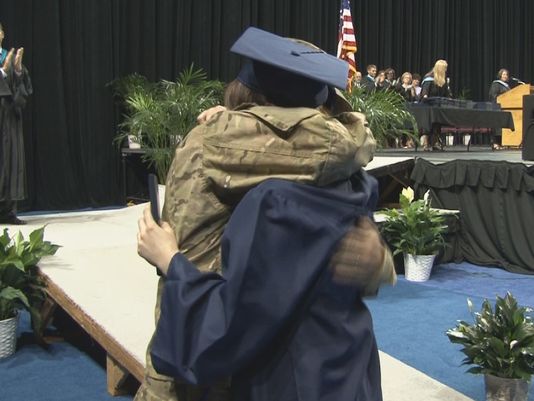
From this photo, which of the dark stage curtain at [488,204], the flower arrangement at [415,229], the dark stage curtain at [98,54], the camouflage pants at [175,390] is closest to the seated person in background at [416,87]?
the dark stage curtain at [98,54]

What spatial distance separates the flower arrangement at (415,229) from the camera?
4672mm

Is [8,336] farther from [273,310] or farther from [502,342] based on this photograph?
[273,310]

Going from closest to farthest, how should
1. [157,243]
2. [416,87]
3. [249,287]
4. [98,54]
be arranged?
1. [249,287]
2. [157,243]
3. [98,54]
4. [416,87]

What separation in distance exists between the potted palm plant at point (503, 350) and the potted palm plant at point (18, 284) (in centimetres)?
193

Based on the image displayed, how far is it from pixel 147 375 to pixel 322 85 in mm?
468

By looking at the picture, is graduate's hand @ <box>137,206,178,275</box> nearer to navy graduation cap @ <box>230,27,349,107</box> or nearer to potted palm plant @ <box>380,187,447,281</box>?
navy graduation cap @ <box>230,27,349,107</box>

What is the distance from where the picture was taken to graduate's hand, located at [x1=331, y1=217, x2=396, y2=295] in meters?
0.77

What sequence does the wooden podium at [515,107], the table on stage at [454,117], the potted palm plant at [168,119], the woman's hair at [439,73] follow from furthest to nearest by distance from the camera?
the wooden podium at [515,107] < the woman's hair at [439,73] < the table on stage at [454,117] < the potted palm plant at [168,119]

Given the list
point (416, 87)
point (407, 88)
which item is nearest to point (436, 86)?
point (407, 88)

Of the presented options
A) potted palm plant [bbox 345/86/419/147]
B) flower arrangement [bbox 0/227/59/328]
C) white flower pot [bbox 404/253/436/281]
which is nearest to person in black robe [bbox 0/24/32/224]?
flower arrangement [bbox 0/227/59/328]

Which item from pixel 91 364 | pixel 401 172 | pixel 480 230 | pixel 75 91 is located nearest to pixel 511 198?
pixel 480 230

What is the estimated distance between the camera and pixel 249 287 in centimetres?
72

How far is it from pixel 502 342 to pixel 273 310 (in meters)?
1.79

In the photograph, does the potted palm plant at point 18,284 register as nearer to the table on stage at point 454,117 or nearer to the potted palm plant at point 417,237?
the potted palm plant at point 417,237
